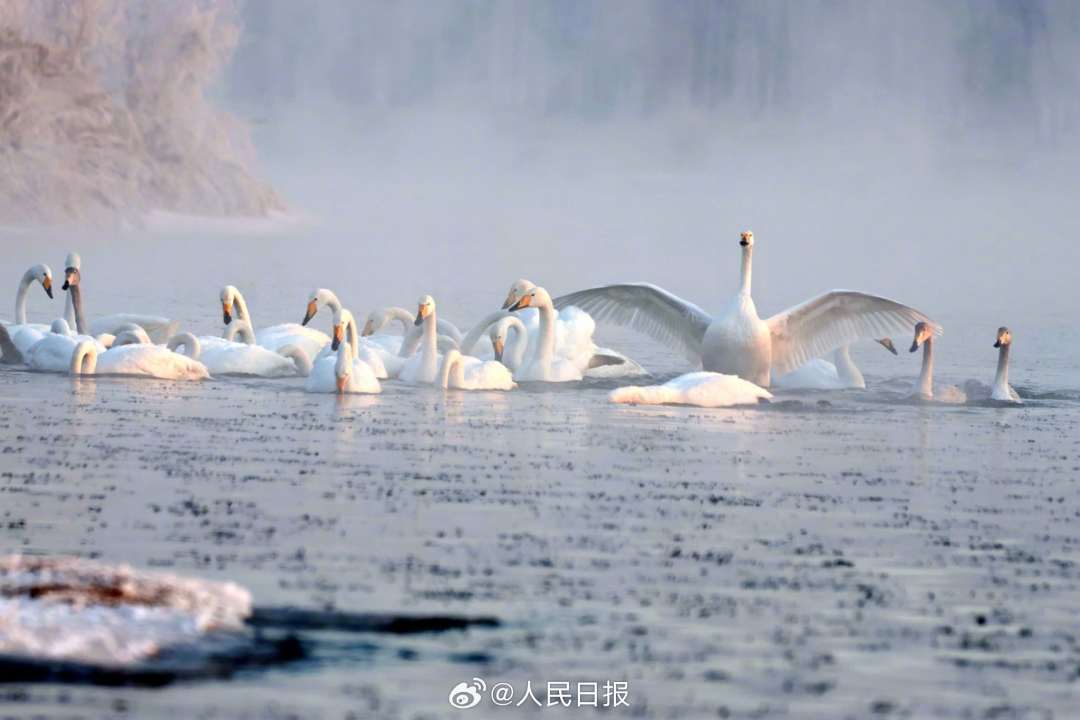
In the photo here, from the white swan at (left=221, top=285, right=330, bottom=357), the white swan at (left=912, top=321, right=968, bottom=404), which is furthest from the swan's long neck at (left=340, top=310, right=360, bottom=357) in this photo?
the white swan at (left=912, top=321, right=968, bottom=404)

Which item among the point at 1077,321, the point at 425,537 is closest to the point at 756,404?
the point at 425,537

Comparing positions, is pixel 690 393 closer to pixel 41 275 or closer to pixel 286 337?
pixel 286 337

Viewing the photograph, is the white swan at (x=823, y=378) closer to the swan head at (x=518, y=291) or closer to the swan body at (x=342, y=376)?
the swan head at (x=518, y=291)

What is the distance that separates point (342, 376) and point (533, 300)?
10.9 feet

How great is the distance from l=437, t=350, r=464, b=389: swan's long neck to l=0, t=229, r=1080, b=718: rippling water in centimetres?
58

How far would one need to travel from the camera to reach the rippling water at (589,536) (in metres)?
5.85

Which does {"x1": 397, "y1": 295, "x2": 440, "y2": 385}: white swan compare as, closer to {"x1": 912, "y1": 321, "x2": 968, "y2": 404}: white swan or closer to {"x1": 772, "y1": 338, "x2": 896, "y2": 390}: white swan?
{"x1": 772, "y1": 338, "x2": 896, "y2": 390}: white swan

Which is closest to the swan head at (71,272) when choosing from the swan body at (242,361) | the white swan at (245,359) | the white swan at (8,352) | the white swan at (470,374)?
the white swan at (8,352)

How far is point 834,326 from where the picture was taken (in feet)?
61.9

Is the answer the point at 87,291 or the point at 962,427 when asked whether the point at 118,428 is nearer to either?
the point at 962,427

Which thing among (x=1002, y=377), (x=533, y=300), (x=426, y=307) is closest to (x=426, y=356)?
(x=426, y=307)

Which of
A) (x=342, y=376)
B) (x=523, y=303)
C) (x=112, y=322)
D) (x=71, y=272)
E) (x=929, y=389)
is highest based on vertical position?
(x=71, y=272)

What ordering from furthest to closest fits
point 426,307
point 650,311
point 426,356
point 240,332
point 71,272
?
point 71,272
point 650,311
point 240,332
point 426,307
point 426,356

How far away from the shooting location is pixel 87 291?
137 feet
